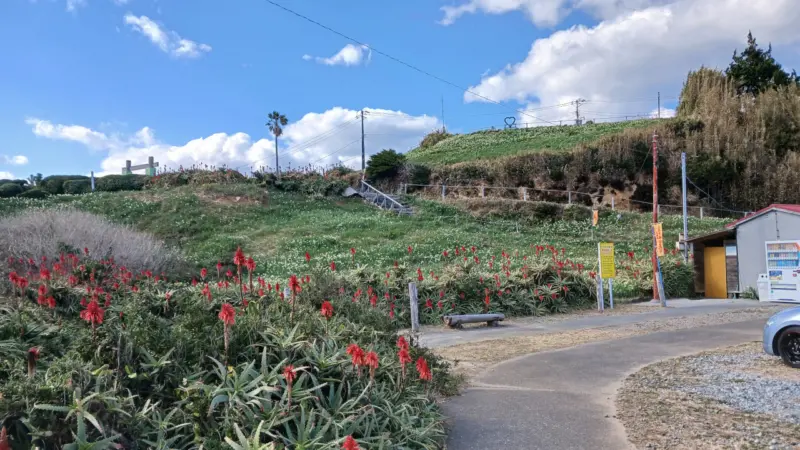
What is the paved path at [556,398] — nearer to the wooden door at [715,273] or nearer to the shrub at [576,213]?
the wooden door at [715,273]

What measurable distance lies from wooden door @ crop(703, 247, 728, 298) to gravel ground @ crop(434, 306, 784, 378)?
18.0 feet

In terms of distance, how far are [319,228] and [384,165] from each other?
13432mm

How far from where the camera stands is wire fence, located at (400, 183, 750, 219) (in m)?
34.9

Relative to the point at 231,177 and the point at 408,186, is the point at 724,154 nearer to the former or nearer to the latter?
the point at 408,186

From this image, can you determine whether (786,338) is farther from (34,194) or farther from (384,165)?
(34,194)

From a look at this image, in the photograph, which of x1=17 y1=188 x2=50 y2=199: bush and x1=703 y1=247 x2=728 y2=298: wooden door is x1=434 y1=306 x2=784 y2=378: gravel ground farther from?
x1=17 y1=188 x2=50 y2=199: bush

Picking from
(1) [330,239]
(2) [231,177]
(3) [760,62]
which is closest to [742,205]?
(3) [760,62]

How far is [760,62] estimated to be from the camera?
162ft

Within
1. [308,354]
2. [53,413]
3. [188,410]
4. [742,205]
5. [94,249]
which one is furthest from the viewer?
[742,205]

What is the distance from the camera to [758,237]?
683 inches

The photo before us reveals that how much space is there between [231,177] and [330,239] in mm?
15276

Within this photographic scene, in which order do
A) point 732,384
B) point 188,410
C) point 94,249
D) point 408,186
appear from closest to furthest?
point 188,410, point 732,384, point 94,249, point 408,186

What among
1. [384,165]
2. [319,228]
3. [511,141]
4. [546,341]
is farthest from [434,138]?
[546,341]

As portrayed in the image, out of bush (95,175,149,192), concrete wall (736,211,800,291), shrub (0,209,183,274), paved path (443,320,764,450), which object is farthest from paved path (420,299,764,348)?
bush (95,175,149,192)
